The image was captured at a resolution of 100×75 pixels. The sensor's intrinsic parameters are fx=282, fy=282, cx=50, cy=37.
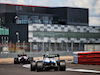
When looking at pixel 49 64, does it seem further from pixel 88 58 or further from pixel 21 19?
pixel 21 19

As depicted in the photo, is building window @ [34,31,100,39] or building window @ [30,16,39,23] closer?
building window @ [34,31,100,39]

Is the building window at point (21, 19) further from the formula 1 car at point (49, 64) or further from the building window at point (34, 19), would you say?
the formula 1 car at point (49, 64)

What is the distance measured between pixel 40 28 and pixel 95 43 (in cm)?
1843

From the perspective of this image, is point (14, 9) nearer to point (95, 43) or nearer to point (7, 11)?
point (7, 11)

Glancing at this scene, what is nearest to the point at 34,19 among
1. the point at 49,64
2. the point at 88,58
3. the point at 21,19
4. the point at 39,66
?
the point at 21,19

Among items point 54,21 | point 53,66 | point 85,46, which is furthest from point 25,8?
point 53,66

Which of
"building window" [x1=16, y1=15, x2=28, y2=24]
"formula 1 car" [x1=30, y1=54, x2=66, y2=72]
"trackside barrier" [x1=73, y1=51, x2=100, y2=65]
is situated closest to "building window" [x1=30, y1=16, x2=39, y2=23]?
"building window" [x1=16, y1=15, x2=28, y2=24]

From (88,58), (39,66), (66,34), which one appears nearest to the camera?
(39,66)

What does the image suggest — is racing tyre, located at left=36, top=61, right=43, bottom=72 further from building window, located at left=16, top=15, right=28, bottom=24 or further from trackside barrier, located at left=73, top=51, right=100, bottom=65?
building window, located at left=16, top=15, right=28, bottom=24

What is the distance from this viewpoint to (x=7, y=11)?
81.4 meters

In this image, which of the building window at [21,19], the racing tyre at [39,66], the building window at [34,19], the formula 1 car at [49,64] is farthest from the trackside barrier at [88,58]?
the building window at [34,19]

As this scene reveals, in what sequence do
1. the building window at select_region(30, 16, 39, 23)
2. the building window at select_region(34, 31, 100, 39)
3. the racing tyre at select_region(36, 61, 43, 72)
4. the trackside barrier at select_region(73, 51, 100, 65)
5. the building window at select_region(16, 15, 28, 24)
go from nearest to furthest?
the racing tyre at select_region(36, 61, 43, 72), the trackside barrier at select_region(73, 51, 100, 65), the building window at select_region(34, 31, 100, 39), the building window at select_region(16, 15, 28, 24), the building window at select_region(30, 16, 39, 23)

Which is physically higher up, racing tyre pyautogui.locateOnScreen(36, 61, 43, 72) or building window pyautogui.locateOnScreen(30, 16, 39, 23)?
building window pyautogui.locateOnScreen(30, 16, 39, 23)

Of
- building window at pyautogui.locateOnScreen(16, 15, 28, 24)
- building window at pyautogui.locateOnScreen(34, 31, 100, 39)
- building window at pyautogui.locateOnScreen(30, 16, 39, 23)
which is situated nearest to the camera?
building window at pyautogui.locateOnScreen(34, 31, 100, 39)
